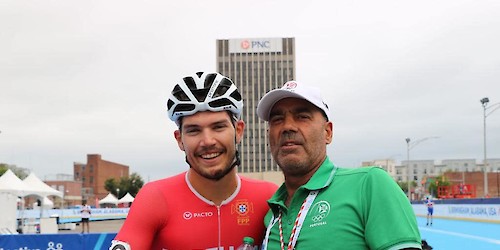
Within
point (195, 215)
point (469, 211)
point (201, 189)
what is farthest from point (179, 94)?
point (469, 211)

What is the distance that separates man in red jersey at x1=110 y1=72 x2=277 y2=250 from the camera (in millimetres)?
3312

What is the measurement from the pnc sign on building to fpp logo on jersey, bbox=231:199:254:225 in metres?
140

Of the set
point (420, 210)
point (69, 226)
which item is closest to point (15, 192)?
point (69, 226)

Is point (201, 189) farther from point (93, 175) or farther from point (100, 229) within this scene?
point (93, 175)

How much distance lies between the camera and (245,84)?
14012cm

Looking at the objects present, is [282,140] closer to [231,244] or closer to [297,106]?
[297,106]

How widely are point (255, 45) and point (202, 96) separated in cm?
14207

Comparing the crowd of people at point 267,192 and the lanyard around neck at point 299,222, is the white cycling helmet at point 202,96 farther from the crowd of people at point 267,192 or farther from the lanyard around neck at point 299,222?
the lanyard around neck at point 299,222

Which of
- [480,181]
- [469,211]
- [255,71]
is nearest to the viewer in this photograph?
[469,211]

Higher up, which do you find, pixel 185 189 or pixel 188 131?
pixel 188 131

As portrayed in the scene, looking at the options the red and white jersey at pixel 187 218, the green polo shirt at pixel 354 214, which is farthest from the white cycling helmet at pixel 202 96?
the green polo shirt at pixel 354 214

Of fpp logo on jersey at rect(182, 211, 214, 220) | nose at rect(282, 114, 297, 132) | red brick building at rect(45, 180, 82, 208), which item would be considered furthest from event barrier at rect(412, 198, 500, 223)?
red brick building at rect(45, 180, 82, 208)

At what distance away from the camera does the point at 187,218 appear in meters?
3.41

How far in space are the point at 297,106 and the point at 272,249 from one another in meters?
0.85
